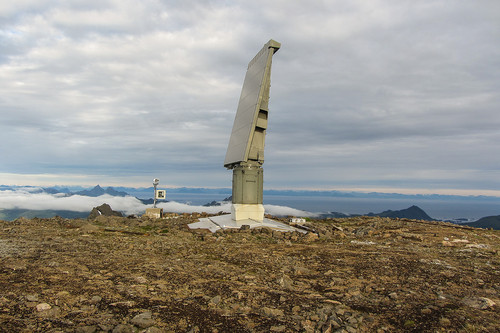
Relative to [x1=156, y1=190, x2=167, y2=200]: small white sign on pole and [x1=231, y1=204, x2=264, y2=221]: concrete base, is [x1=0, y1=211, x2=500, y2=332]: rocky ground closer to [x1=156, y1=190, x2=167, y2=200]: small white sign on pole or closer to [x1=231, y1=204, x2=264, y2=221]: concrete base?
[x1=231, y1=204, x2=264, y2=221]: concrete base

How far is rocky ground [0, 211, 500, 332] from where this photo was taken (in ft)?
16.0

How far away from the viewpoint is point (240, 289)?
6.66 metres

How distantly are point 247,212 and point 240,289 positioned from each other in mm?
13818

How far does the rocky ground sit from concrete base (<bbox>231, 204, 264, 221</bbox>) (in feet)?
27.2

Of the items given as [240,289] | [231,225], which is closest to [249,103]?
[231,225]

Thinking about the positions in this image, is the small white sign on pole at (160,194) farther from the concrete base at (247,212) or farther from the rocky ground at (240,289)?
the rocky ground at (240,289)

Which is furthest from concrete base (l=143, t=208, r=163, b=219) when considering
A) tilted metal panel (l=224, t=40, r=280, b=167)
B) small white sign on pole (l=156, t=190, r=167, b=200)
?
tilted metal panel (l=224, t=40, r=280, b=167)

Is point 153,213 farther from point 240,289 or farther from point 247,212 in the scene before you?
point 240,289

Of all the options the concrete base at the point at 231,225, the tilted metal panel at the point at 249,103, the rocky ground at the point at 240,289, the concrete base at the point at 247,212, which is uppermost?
the tilted metal panel at the point at 249,103

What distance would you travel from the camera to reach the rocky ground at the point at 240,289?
489cm

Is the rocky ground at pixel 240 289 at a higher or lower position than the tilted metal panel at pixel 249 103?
lower

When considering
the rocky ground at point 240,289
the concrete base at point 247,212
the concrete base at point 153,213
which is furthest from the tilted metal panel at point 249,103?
the rocky ground at point 240,289

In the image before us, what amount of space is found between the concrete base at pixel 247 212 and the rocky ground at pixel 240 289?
27.2 ft

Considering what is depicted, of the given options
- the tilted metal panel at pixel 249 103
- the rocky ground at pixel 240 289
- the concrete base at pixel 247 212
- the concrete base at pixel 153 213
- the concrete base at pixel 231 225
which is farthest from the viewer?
the concrete base at pixel 153 213
